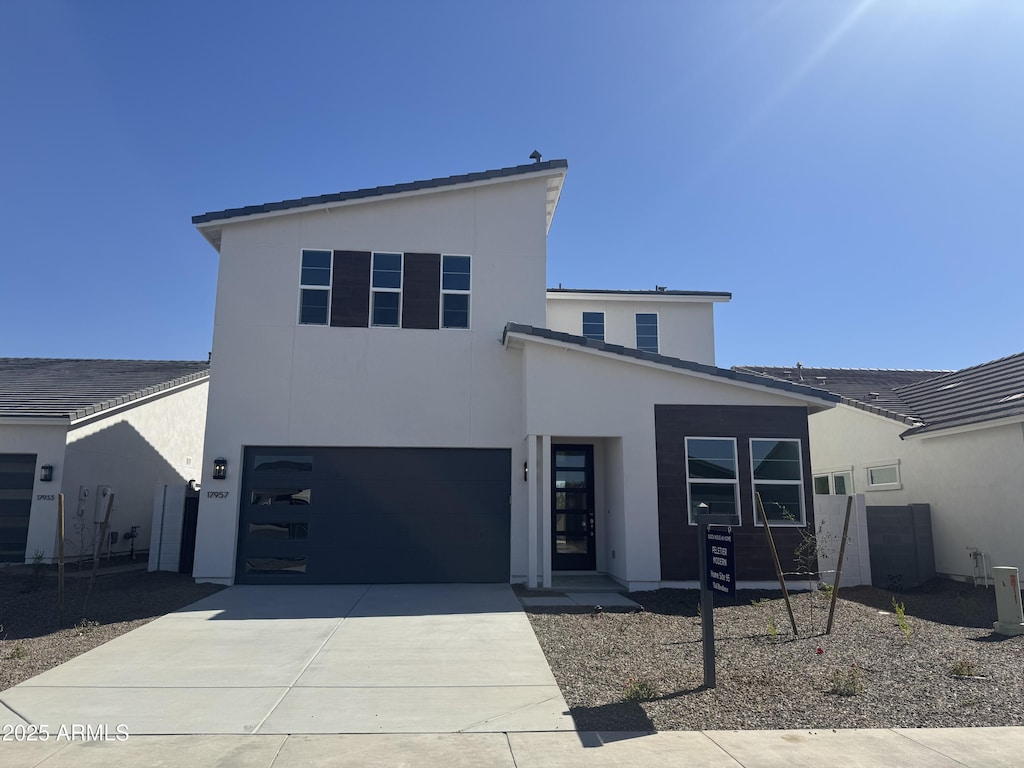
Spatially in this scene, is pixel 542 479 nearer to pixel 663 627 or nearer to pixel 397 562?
pixel 397 562

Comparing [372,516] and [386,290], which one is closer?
[372,516]

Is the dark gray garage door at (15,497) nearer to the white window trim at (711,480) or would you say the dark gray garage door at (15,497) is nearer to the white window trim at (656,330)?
the white window trim at (711,480)

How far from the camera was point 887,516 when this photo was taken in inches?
503

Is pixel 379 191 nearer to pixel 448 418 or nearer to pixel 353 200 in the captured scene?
pixel 353 200

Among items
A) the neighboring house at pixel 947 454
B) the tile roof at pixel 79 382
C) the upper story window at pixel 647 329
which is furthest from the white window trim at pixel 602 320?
the tile roof at pixel 79 382

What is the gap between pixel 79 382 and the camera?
1648 centimetres

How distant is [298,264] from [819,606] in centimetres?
1072

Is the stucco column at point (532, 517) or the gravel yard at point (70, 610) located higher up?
the stucco column at point (532, 517)

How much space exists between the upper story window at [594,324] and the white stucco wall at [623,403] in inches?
257

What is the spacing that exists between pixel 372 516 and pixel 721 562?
761 cm

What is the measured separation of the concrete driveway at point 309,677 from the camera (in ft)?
17.5

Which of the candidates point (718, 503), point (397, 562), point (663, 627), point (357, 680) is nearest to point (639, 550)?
point (718, 503)

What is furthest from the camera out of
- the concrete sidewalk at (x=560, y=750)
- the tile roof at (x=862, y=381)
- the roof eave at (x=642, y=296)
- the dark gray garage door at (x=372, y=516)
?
the roof eave at (x=642, y=296)

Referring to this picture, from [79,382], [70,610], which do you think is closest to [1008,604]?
[70,610]
